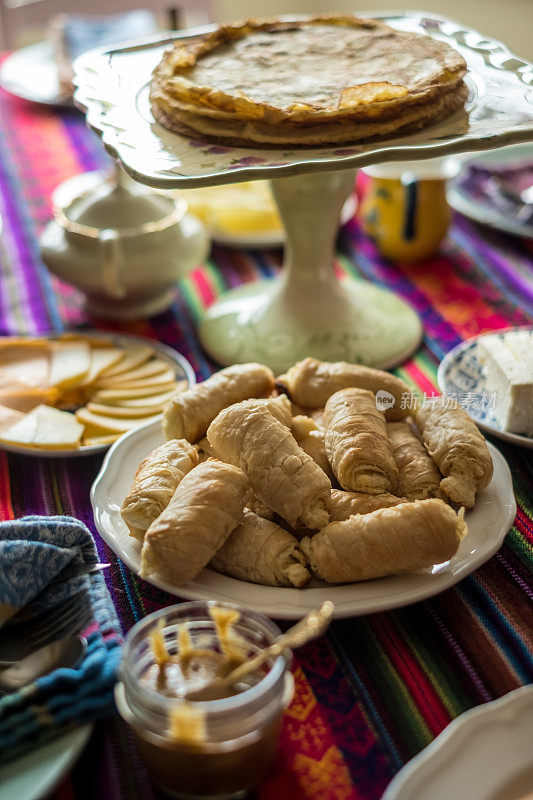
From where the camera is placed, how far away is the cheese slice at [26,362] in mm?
1243

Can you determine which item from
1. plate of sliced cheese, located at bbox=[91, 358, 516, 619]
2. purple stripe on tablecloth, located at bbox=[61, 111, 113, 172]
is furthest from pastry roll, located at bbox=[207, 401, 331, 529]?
purple stripe on tablecloth, located at bbox=[61, 111, 113, 172]

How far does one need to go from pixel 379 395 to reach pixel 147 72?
26.4 inches

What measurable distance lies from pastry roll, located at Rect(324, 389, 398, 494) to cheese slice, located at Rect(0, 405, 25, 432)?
1.53 ft

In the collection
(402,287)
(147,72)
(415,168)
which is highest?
(147,72)

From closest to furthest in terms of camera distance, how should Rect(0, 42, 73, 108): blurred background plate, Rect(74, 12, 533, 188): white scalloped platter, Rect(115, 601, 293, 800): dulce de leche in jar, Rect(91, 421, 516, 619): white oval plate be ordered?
1. Rect(115, 601, 293, 800): dulce de leche in jar
2. Rect(91, 421, 516, 619): white oval plate
3. Rect(74, 12, 533, 188): white scalloped platter
4. Rect(0, 42, 73, 108): blurred background plate

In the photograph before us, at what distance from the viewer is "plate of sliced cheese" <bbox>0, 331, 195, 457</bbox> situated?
111 cm

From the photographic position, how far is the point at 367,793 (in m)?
0.68

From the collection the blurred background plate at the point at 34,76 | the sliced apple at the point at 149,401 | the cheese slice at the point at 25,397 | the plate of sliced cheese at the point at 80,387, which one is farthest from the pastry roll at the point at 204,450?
the blurred background plate at the point at 34,76

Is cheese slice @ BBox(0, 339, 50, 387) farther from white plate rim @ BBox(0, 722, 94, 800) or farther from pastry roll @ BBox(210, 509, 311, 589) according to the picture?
white plate rim @ BBox(0, 722, 94, 800)

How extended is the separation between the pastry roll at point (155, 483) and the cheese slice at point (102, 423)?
0.22 metres

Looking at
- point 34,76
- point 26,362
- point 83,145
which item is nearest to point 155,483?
point 26,362

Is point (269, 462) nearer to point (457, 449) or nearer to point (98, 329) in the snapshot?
point (457, 449)

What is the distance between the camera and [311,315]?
4.43 ft

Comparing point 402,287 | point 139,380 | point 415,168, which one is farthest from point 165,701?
point 415,168
